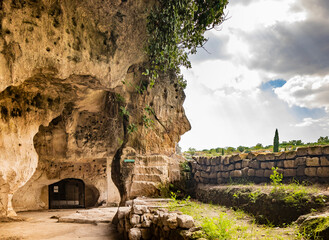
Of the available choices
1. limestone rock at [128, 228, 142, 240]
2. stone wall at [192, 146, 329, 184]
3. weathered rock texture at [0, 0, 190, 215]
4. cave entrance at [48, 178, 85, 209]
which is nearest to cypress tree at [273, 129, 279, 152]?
stone wall at [192, 146, 329, 184]

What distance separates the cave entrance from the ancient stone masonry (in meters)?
7.97

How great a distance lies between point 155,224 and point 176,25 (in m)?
5.24

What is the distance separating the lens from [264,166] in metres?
6.04

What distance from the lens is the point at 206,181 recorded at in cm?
761

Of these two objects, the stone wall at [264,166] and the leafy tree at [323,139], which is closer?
the stone wall at [264,166]

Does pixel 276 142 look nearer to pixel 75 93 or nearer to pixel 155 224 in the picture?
pixel 155 224

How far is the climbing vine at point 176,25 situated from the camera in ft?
22.3

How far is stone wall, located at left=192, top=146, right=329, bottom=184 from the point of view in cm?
504

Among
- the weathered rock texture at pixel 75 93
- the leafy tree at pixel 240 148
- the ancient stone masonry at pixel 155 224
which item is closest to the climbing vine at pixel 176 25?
the weathered rock texture at pixel 75 93

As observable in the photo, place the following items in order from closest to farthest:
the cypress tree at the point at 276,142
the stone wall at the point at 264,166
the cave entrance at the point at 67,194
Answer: the stone wall at the point at 264,166, the cypress tree at the point at 276,142, the cave entrance at the point at 67,194

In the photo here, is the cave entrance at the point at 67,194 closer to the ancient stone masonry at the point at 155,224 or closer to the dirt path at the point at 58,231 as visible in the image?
the dirt path at the point at 58,231

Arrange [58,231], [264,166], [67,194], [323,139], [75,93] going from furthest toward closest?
[67,194]
[75,93]
[323,139]
[264,166]
[58,231]

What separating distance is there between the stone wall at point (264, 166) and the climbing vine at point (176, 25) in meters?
3.15

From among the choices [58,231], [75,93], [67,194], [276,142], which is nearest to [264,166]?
[276,142]
